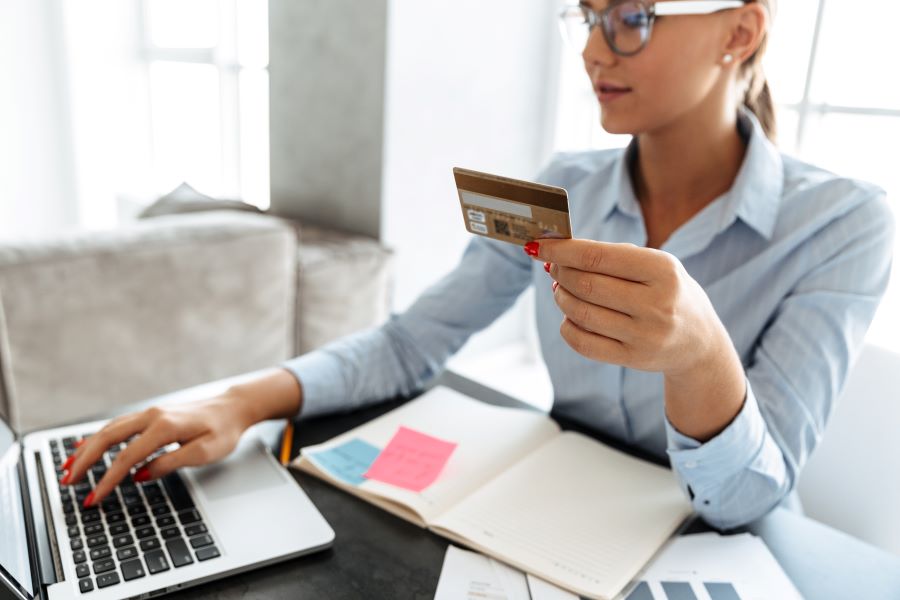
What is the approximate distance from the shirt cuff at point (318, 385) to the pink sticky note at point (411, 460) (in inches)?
4.2

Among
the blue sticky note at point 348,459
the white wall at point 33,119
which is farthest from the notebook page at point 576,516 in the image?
the white wall at point 33,119

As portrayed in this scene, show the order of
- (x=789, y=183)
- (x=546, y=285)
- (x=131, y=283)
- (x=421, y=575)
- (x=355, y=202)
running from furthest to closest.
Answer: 1. (x=355, y=202)
2. (x=131, y=283)
3. (x=546, y=285)
4. (x=789, y=183)
5. (x=421, y=575)

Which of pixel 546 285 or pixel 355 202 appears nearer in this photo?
pixel 546 285

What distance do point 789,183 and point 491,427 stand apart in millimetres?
512

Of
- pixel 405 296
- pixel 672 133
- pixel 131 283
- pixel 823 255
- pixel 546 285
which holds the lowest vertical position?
pixel 405 296

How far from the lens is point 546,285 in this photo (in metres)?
1.09

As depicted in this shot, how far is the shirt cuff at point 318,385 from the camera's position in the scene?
93 cm

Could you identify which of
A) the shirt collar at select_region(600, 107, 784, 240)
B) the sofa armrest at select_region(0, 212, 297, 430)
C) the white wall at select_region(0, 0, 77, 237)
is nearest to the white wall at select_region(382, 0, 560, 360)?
the sofa armrest at select_region(0, 212, 297, 430)

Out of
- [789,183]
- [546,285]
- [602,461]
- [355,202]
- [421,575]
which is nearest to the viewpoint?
[421,575]

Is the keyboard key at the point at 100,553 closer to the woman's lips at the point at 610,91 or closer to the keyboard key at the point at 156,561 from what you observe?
the keyboard key at the point at 156,561

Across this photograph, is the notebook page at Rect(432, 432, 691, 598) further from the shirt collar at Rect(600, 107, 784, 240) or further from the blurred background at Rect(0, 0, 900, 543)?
the blurred background at Rect(0, 0, 900, 543)

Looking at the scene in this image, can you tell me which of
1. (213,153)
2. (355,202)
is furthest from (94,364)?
(213,153)

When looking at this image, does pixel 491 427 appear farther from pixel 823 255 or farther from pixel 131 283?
pixel 131 283

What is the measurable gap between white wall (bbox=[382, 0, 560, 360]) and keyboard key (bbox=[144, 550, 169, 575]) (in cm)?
166
